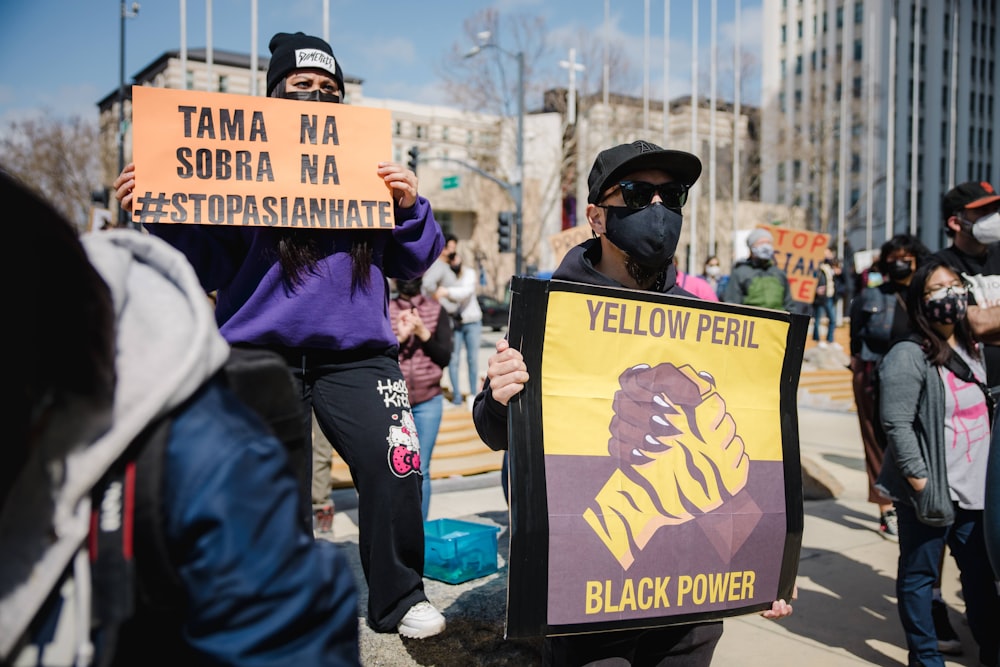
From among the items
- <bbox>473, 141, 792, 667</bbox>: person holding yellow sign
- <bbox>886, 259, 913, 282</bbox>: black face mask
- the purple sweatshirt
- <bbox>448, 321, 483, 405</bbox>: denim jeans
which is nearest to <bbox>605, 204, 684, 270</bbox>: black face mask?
<bbox>473, 141, 792, 667</bbox>: person holding yellow sign

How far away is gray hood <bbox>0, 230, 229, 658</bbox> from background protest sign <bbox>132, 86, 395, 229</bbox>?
1.85m

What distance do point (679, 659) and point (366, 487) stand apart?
111 centimetres

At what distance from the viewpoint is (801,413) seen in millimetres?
11469

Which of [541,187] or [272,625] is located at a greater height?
[541,187]

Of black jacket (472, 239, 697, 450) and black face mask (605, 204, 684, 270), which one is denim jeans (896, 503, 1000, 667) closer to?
black jacket (472, 239, 697, 450)

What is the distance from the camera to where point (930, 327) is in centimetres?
371

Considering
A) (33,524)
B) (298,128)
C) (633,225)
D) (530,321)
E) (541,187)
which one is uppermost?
(541,187)

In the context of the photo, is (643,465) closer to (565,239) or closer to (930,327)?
(930,327)

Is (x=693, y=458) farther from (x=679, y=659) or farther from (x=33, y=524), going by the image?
(x=33, y=524)

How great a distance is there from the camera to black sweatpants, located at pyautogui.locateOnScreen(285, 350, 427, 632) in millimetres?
2809

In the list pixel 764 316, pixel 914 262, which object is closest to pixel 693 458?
pixel 764 316

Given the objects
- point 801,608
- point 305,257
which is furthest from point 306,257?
point 801,608

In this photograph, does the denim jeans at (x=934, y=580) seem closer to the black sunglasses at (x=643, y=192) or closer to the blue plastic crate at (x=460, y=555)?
the blue plastic crate at (x=460, y=555)

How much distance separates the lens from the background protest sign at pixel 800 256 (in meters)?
10.2
